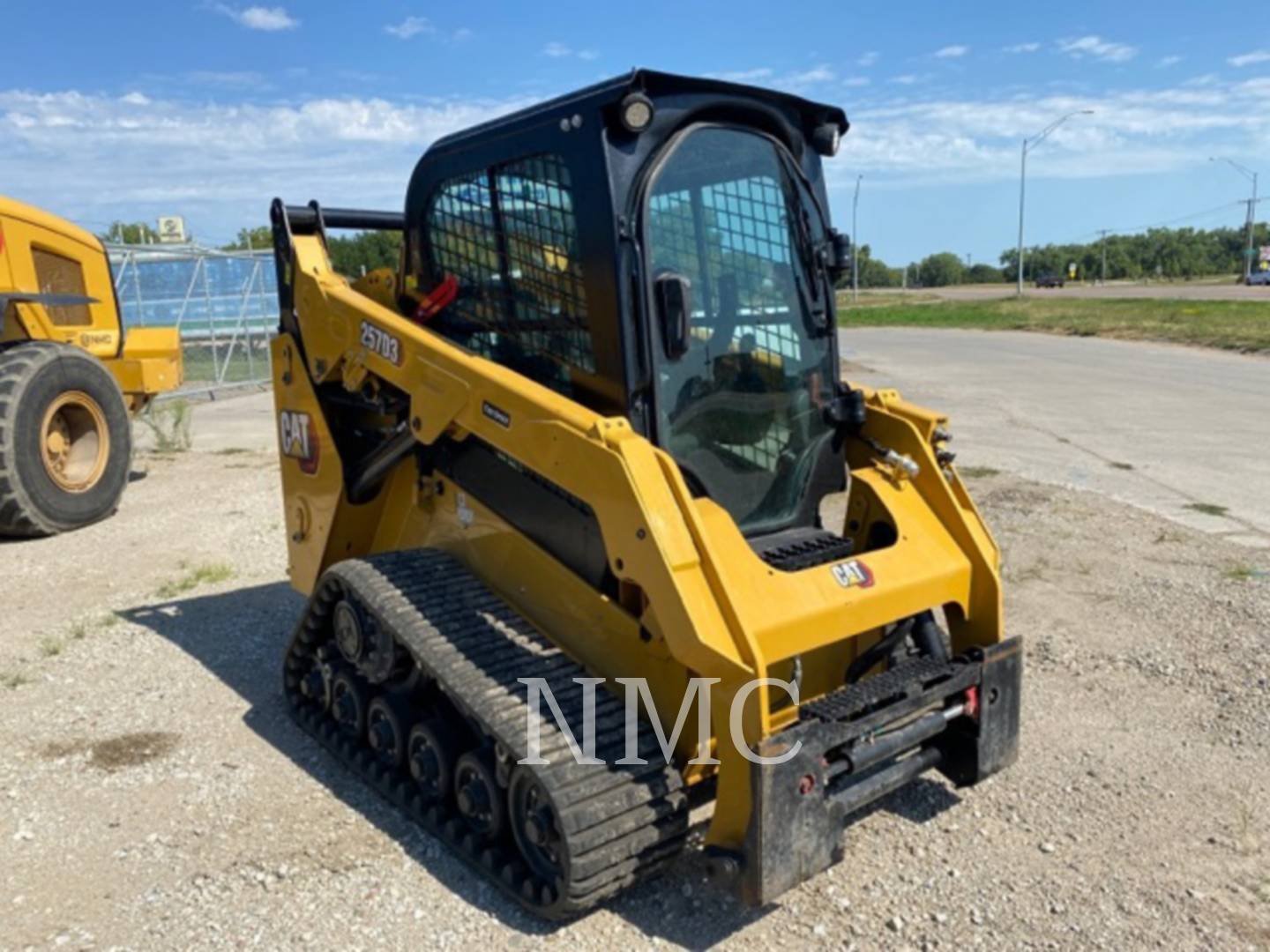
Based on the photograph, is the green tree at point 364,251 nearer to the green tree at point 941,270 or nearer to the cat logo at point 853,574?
the cat logo at point 853,574

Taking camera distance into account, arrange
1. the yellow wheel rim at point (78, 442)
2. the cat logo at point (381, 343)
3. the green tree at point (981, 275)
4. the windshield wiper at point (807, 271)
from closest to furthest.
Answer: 1. the windshield wiper at point (807, 271)
2. the cat logo at point (381, 343)
3. the yellow wheel rim at point (78, 442)
4. the green tree at point (981, 275)

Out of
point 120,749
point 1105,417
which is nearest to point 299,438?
point 120,749

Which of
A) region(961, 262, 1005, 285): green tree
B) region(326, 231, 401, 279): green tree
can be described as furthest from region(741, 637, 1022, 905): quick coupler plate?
region(961, 262, 1005, 285): green tree

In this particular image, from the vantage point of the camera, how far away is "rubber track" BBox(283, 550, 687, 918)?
3.13 metres

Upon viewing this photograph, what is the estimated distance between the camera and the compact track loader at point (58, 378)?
26.4ft

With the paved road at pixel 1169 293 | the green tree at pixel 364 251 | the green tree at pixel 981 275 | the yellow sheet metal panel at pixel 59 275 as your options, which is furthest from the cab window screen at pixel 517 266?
the green tree at pixel 981 275

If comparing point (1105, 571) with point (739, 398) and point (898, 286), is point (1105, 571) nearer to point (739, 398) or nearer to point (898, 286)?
point (739, 398)

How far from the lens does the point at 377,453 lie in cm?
465

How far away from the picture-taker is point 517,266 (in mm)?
3982

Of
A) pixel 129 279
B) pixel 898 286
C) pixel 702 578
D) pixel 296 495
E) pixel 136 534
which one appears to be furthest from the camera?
pixel 898 286

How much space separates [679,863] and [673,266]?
2.04 metres

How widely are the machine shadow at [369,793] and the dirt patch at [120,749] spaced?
37cm

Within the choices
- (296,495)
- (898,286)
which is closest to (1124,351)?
(296,495)

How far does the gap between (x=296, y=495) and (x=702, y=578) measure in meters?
2.79
